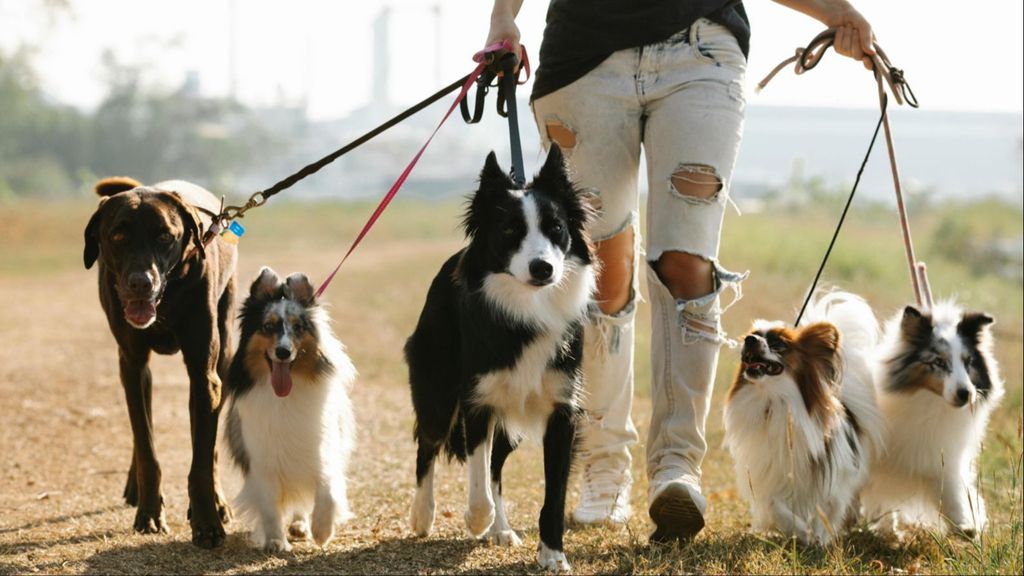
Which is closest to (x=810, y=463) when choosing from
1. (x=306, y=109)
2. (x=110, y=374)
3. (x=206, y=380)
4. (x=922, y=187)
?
(x=206, y=380)

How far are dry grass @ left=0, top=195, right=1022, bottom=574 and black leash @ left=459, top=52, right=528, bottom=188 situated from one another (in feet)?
4.87

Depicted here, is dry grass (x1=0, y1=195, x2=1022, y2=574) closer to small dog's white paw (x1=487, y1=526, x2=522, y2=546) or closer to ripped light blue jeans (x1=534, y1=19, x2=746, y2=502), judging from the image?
A: small dog's white paw (x1=487, y1=526, x2=522, y2=546)

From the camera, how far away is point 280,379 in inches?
190

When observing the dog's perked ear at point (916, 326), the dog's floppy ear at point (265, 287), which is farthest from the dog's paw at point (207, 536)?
the dog's perked ear at point (916, 326)

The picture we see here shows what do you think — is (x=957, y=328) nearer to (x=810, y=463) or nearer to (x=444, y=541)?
(x=810, y=463)

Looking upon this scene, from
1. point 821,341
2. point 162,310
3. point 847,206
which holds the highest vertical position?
point 847,206

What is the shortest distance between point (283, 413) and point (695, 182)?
187 centimetres

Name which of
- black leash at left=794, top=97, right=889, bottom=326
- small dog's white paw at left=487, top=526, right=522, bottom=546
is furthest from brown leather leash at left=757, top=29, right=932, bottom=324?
small dog's white paw at left=487, top=526, right=522, bottom=546

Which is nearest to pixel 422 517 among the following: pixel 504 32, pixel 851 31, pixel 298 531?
pixel 298 531

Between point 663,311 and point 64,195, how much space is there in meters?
50.1

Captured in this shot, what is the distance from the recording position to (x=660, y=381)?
495cm

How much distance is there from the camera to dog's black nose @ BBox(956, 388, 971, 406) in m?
5.20

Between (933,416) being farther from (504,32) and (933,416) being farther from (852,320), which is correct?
(504,32)

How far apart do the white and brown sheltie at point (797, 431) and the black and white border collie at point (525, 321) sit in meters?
1.01
